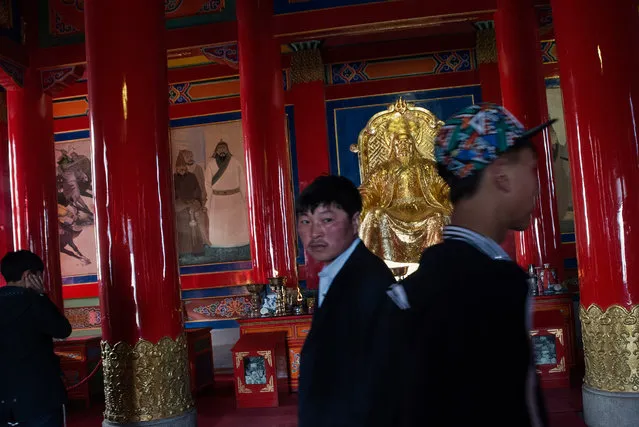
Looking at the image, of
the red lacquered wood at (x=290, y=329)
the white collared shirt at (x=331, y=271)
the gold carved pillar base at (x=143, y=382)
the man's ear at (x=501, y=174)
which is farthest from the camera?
the red lacquered wood at (x=290, y=329)

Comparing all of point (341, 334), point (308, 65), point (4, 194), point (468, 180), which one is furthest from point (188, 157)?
point (468, 180)

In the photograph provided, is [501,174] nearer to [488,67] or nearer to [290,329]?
[290,329]

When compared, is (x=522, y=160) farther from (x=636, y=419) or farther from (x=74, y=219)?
(x=74, y=219)

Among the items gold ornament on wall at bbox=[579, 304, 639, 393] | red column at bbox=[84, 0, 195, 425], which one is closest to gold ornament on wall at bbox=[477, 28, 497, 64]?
gold ornament on wall at bbox=[579, 304, 639, 393]

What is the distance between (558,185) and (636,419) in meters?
5.83

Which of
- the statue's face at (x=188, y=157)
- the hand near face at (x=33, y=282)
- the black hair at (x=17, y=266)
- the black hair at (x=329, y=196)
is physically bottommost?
the hand near face at (x=33, y=282)

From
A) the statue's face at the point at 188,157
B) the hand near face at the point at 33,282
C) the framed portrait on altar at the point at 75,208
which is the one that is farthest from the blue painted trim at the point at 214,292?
the hand near face at the point at 33,282

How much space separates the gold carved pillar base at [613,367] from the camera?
4.19m

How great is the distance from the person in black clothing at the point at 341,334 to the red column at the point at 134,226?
258cm

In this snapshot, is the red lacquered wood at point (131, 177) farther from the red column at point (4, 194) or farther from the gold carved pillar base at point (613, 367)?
the red column at point (4, 194)

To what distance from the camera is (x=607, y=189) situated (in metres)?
4.27

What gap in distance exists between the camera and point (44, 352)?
123 inches

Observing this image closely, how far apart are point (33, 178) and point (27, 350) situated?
18.4ft

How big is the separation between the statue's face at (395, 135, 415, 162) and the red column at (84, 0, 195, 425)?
5.08 meters
